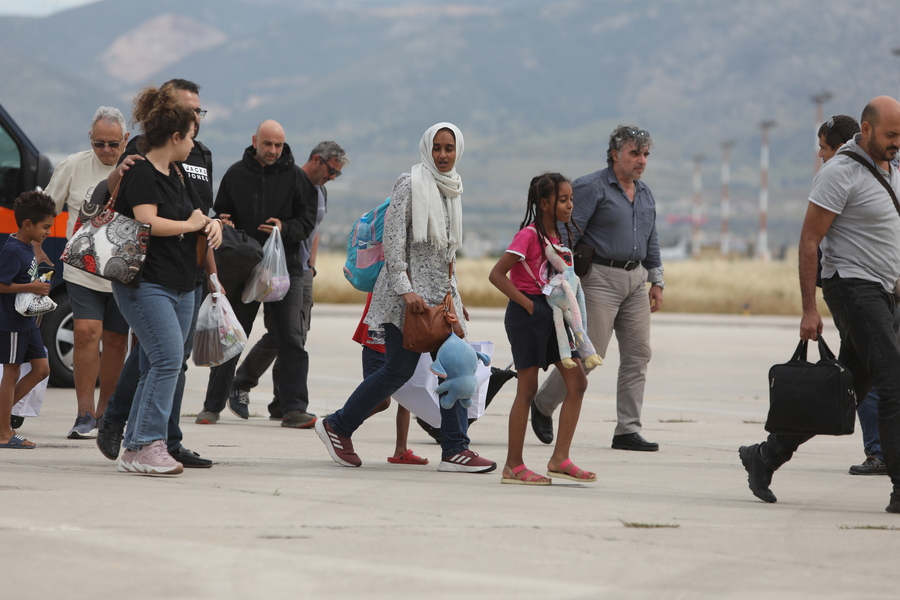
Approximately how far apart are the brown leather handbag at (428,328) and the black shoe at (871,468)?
8.79ft

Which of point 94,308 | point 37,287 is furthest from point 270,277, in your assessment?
point 37,287

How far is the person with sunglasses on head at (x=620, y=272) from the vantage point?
8289 mm

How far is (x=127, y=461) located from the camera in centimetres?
638

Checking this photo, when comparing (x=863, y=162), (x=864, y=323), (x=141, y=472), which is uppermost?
(x=863, y=162)

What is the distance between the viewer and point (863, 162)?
6.07 m

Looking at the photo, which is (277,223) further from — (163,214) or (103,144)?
(163,214)

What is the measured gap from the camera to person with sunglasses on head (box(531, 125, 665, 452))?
8.29 metres

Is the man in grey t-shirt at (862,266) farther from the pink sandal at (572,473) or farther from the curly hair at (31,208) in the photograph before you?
the curly hair at (31,208)

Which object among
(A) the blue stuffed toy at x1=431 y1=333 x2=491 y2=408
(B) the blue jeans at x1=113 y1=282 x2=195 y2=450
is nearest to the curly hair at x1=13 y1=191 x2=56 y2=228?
(B) the blue jeans at x1=113 y1=282 x2=195 y2=450

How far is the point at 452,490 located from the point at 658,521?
1140 mm

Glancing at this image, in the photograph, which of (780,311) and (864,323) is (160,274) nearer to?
(864,323)

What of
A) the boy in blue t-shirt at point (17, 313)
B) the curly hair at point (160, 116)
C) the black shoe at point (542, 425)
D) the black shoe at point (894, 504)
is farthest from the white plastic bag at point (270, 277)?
the black shoe at point (894, 504)

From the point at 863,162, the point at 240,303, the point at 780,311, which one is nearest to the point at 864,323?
the point at 863,162

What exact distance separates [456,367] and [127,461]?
1.78m
